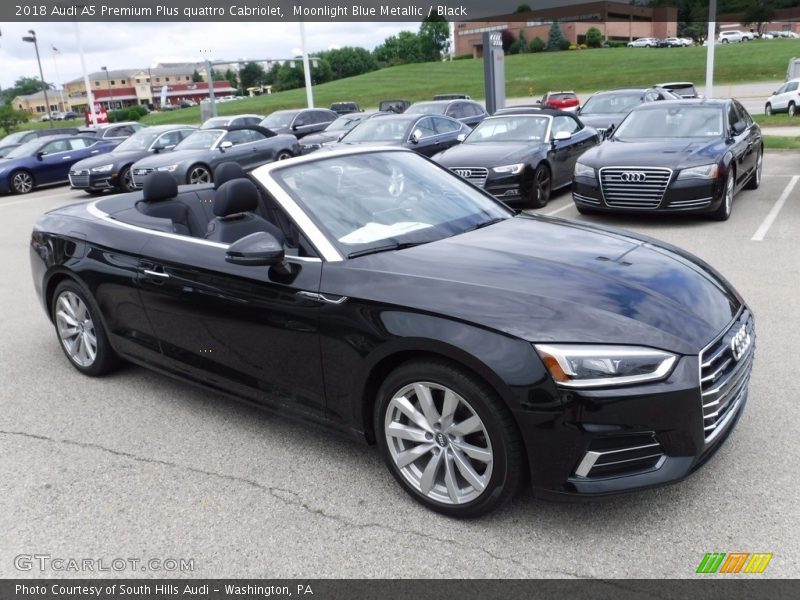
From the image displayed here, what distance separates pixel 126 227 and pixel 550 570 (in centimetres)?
333

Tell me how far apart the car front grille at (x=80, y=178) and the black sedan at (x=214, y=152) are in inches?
55.6

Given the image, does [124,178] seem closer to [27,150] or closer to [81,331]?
[27,150]

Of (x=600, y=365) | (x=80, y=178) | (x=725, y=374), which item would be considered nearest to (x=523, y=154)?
(x=725, y=374)

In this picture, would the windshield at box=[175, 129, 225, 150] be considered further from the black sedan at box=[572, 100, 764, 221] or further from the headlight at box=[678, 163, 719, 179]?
the headlight at box=[678, 163, 719, 179]

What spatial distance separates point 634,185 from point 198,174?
10.1 m

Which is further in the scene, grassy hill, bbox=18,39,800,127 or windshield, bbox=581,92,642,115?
grassy hill, bbox=18,39,800,127

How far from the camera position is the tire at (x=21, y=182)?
19391 mm

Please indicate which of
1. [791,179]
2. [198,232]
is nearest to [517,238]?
[198,232]

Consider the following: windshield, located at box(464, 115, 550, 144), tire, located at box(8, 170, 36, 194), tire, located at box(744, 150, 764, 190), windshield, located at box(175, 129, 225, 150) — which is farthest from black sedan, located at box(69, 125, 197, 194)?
tire, located at box(744, 150, 764, 190)

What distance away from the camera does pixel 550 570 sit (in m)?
2.79

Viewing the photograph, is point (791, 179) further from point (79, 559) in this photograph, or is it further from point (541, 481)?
point (79, 559)

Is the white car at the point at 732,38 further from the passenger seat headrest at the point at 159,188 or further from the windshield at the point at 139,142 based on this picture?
the passenger seat headrest at the point at 159,188

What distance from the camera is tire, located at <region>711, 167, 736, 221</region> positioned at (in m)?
9.23

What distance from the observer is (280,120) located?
2266 centimetres
